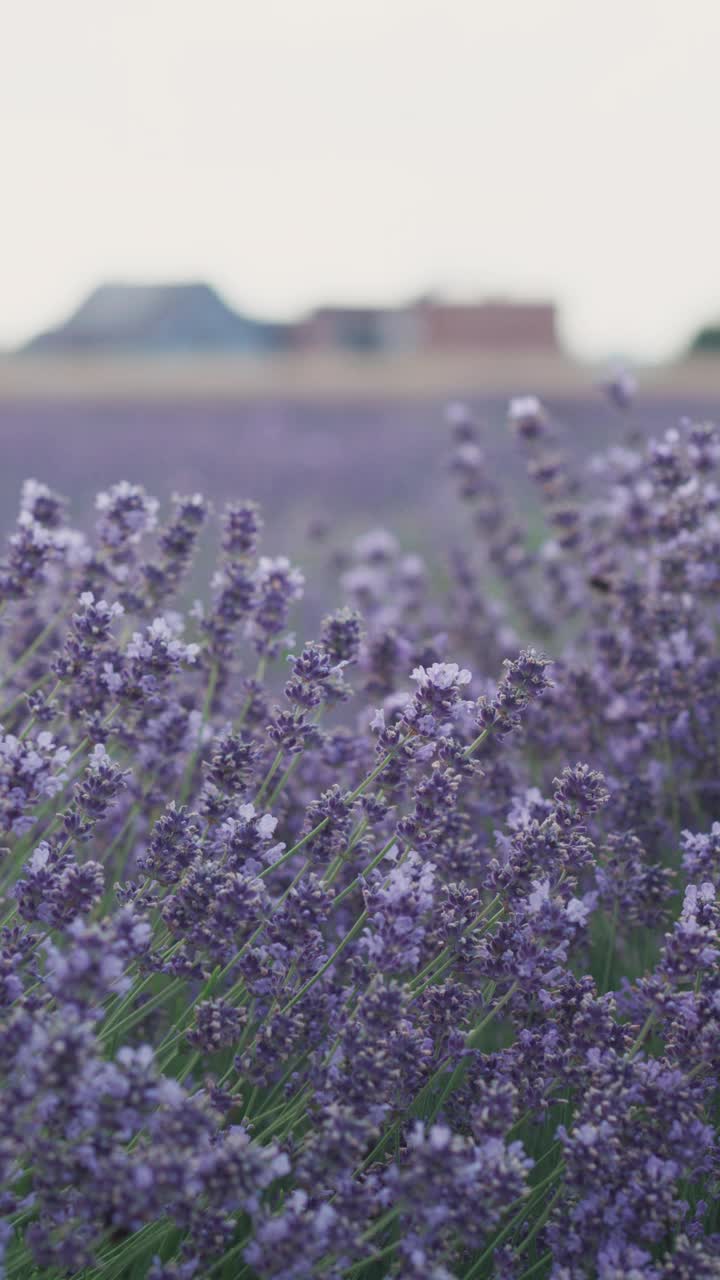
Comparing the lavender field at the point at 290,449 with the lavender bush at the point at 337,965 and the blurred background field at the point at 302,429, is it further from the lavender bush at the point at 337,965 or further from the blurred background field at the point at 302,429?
the lavender bush at the point at 337,965

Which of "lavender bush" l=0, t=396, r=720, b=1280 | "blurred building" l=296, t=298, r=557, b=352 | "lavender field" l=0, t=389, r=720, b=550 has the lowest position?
"lavender bush" l=0, t=396, r=720, b=1280

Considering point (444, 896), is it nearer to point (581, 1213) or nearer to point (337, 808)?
point (337, 808)

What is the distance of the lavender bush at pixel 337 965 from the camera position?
65.0 inches

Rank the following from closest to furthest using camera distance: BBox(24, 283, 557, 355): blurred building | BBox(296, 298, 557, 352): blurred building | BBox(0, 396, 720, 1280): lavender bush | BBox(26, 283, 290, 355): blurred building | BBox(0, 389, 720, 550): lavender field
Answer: BBox(0, 396, 720, 1280): lavender bush
BBox(0, 389, 720, 550): lavender field
BBox(296, 298, 557, 352): blurred building
BBox(24, 283, 557, 355): blurred building
BBox(26, 283, 290, 355): blurred building

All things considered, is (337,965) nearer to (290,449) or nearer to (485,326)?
(290,449)

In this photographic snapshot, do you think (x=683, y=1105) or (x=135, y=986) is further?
(x=135, y=986)

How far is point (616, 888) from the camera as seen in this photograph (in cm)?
254

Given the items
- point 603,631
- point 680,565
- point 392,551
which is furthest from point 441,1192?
point 392,551

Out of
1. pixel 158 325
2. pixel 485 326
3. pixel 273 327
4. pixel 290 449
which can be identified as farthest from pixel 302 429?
pixel 273 327

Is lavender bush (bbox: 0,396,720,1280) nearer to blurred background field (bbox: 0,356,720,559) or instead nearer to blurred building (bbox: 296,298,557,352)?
blurred background field (bbox: 0,356,720,559)

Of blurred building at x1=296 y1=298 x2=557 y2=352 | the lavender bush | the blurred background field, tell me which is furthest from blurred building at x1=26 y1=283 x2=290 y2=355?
the lavender bush

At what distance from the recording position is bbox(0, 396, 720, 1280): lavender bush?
1.65m

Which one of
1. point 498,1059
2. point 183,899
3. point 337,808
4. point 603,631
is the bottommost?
point 183,899

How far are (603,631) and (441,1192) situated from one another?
2.22 m
